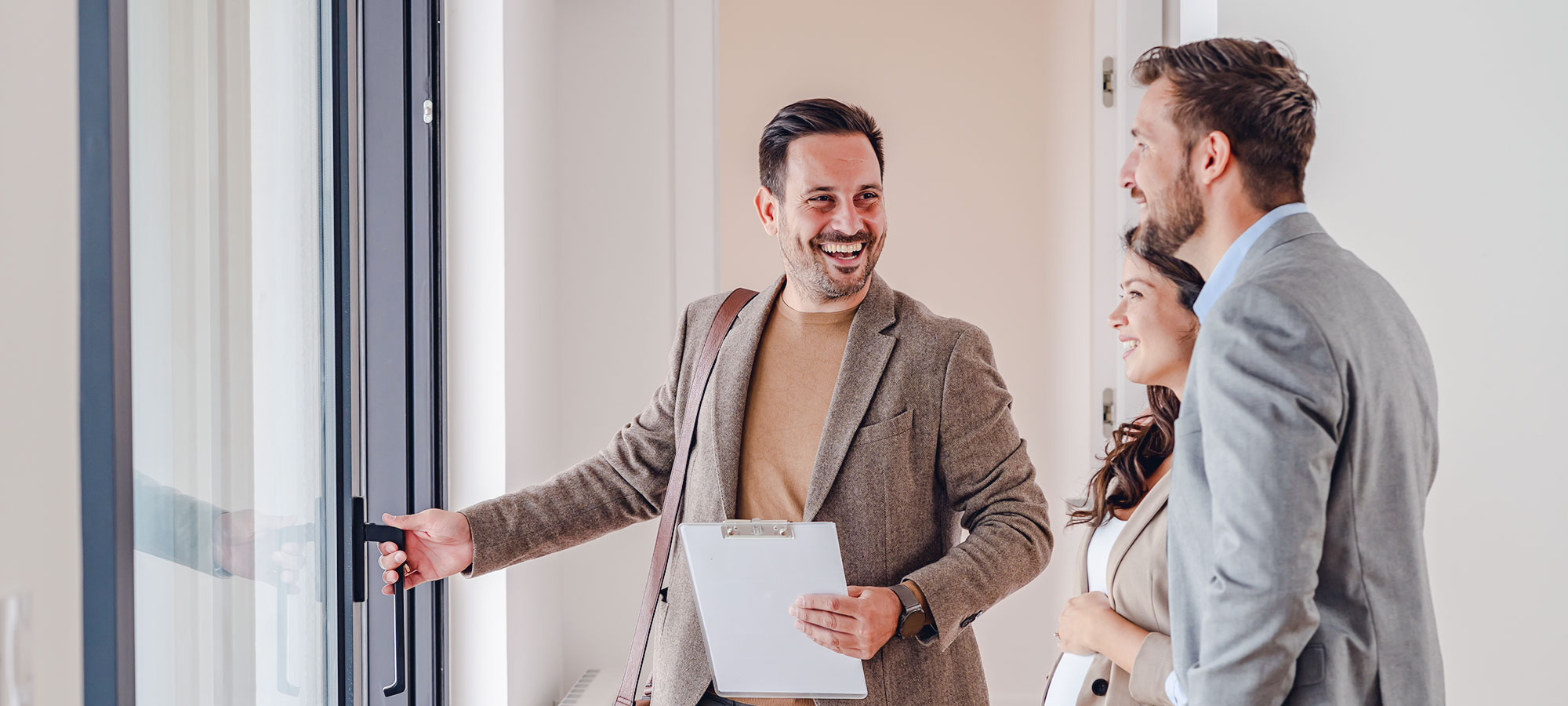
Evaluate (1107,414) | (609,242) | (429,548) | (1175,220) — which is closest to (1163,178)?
(1175,220)

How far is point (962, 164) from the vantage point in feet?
11.0

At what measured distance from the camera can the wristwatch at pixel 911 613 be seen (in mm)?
1284

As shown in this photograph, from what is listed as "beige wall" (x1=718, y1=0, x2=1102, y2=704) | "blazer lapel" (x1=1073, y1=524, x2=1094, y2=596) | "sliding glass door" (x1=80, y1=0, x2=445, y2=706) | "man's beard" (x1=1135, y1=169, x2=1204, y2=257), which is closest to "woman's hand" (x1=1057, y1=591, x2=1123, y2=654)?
"blazer lapel" (x1=1073, y1=524, x2=1094, y2=596)

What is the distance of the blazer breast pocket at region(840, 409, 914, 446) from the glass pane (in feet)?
2.57

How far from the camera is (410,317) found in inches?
71.6

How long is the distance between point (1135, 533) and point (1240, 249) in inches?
19.8

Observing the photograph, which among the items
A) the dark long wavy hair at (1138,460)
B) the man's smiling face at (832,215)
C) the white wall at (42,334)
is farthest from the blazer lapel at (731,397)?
the white wall at (42,334)

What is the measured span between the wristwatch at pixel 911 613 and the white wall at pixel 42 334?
2.91ft

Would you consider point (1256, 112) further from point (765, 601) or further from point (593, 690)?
point (593, 690)

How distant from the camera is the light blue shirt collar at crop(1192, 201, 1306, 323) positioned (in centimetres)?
98

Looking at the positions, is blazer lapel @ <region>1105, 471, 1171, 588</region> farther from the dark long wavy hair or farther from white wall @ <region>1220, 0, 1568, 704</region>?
white wall @ <region>1220, 0, 1568, 704</region>

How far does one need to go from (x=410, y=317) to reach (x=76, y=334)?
1.05m

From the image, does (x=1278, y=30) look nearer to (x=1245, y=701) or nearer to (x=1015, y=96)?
(x=1245, y=701)

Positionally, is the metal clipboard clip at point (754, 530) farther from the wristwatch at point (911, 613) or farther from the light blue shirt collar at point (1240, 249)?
the light blue shirt collar at point (1240, 249)
